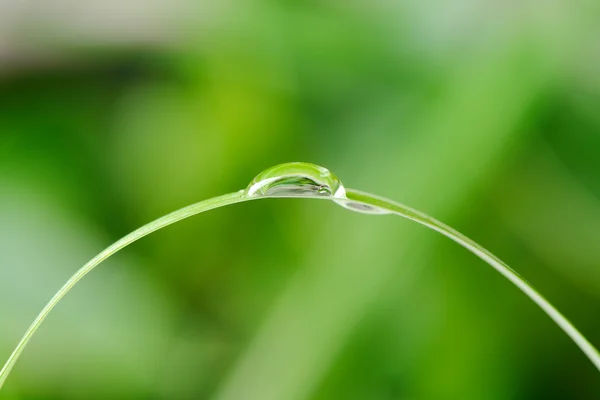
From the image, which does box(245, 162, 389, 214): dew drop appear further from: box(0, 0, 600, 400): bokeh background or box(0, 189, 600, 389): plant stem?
box(0, 0, 600, 400): bokeh background

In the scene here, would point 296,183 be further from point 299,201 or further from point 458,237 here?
point 299,201

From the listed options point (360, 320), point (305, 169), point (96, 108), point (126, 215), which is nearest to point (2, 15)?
point (96, 108)

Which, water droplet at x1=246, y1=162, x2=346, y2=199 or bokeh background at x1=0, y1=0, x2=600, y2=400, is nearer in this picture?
water droplet at x1=246, y1=162, x2=346, y2=199

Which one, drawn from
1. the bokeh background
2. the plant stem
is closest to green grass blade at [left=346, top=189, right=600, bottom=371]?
the plant stem

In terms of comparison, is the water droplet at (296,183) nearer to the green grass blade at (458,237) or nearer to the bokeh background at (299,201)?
the green grass blade at (458,237)

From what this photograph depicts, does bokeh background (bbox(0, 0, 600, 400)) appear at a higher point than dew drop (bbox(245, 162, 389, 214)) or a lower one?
higher

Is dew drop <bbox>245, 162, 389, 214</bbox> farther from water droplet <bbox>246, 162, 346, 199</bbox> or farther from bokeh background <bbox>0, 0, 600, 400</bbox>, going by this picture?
bokeh background <bbox>0, 0, 600, 400</bbox>

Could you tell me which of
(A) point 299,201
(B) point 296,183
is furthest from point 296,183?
(A) point 299,201

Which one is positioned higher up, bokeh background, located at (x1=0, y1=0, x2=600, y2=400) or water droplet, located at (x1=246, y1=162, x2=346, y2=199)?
bokeh background, located at (x1=0, y1=0, x2=600, y2=400)
